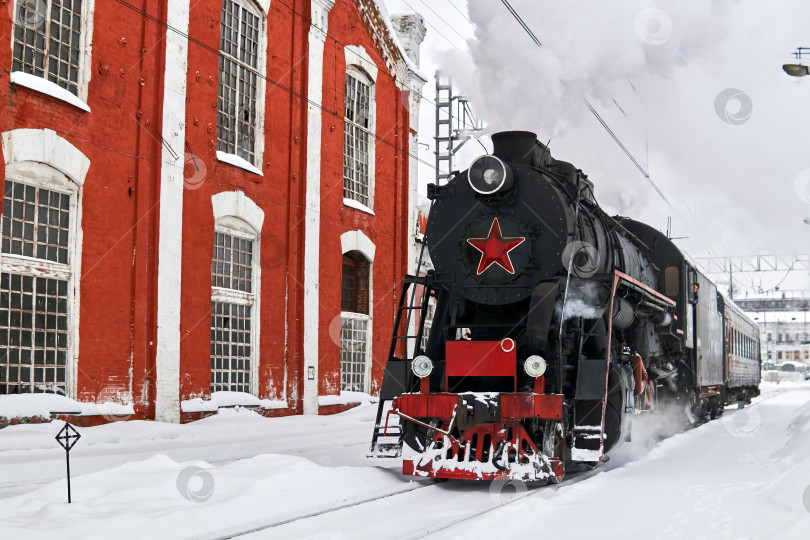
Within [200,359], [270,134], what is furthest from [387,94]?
[200,359]

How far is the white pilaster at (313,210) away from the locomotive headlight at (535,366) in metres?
8.43

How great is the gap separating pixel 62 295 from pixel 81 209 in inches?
47.9

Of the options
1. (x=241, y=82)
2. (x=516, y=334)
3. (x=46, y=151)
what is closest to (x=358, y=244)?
(x=241, y=82)

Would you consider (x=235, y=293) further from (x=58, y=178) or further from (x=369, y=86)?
(x=369, y=86)

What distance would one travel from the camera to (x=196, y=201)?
13.6 m

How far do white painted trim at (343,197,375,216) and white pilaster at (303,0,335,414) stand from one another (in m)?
1.14

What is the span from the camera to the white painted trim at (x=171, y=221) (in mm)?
12562

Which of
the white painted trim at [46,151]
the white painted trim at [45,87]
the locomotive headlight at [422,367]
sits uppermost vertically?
the white painted trim at [45,87]

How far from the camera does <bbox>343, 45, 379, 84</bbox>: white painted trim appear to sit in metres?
18.2

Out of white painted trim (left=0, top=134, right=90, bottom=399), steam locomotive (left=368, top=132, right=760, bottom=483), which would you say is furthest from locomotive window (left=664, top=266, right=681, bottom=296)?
white painted trim (left=0, top=134, right=90, bottom=399)

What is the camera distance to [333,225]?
17422 mm

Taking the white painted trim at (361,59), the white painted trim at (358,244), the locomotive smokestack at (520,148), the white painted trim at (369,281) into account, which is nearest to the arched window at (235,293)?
the white painted trim at (358,244)

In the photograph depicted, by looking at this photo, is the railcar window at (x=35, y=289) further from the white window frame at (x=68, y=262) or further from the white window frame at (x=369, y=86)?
the white window frame at (x=369, y=86)

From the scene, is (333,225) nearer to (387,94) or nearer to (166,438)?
(387,94)
